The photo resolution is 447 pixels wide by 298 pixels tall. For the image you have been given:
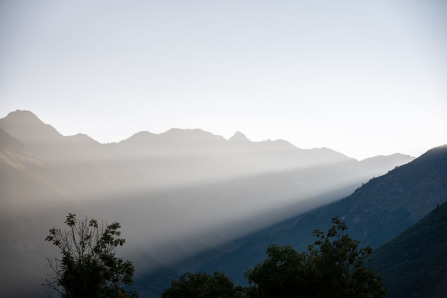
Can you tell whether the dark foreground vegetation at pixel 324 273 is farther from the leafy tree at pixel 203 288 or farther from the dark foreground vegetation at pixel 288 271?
the leafy tree at pixel 203 288

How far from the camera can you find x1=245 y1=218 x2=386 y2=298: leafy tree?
1249 inches

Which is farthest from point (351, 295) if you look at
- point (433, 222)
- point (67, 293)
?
point (433, 222)

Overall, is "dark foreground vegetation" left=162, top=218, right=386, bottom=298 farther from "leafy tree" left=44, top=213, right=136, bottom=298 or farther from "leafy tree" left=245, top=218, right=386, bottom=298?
"leafy tree" left=44, top=213, right=136, bottom=298

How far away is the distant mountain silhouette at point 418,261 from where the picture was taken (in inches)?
5330

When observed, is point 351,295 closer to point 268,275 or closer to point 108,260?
point 268,275

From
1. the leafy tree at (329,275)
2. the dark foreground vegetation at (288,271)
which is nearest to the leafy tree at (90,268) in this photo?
the dark foreground vegetation at (288,271)

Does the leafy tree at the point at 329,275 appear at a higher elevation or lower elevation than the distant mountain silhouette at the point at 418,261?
higher

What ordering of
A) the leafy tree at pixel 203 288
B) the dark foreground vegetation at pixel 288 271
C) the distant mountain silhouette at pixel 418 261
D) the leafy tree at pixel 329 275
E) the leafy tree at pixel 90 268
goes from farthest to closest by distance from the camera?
the distant mountain silhouette at pixel 418 261
the leafy tree at pixel 203 288
the leafy tree at pixel 90 268
the dark foreground vegetation at pixel 288 271
the leafy tree at pixel 329 275

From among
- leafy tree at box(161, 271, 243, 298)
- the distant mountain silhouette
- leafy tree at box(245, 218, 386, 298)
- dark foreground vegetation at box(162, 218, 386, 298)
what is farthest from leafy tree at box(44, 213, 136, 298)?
the distant mountain silhouette

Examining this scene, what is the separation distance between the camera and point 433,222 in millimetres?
187875

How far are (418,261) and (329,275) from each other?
504ft

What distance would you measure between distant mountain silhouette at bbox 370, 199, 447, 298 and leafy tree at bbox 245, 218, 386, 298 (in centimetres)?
10572

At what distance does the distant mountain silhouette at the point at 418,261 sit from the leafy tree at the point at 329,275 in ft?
347

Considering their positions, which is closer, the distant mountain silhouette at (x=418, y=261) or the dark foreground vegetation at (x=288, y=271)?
the dark foreground vegetation at (x=288, y=271)
